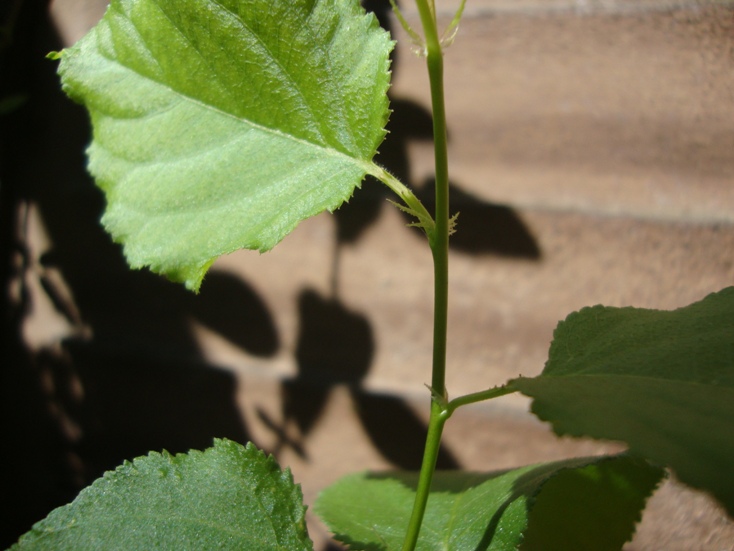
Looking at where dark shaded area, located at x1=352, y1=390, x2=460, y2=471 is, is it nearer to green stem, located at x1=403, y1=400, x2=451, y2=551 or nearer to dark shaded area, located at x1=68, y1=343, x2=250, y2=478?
dark shaded area, located at x1=68, y1=343, x2=250, y2=478

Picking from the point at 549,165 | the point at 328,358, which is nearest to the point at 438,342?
the point at 549,165

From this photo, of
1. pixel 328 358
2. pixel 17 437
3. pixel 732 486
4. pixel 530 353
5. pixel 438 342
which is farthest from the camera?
pixel 17 437

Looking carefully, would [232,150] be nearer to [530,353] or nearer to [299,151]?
[299,151]

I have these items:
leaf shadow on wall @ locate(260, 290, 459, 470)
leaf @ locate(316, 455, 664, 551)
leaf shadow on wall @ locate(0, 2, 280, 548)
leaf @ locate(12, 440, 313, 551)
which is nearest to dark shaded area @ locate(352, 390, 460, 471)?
leaf shadow on wall @ locate(260, 290, 459, 470)

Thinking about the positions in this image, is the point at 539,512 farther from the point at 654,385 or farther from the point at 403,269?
the point at 403,269

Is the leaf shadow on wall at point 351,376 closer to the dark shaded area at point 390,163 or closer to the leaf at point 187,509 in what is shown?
the dark shaded area at point 390,163

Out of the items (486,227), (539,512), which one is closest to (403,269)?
(486,227)
